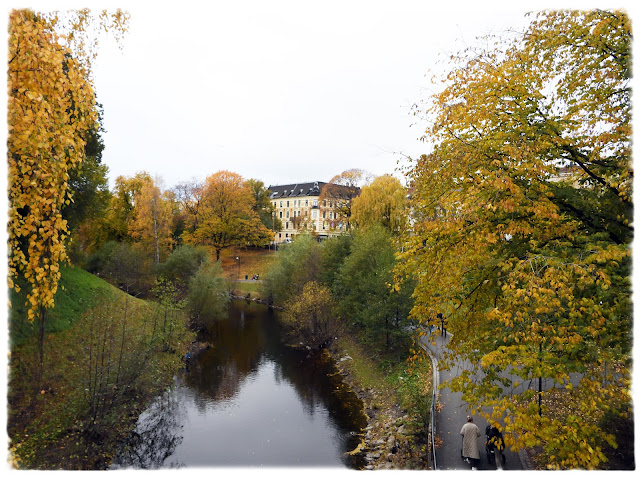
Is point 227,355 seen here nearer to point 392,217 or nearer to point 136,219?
point 392,217

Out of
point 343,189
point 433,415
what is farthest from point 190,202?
point 433,415

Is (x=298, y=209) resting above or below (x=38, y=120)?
above

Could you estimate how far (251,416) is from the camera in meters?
14.3

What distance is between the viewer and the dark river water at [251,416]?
11578mm

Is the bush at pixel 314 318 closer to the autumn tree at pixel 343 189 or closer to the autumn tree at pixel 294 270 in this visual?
the autumn tree at pixel 294 270

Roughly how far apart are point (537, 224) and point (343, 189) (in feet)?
122

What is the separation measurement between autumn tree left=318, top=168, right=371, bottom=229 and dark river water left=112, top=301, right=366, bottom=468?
2288 cm

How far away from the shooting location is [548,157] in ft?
18.3

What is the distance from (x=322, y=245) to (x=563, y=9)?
73.9 feet

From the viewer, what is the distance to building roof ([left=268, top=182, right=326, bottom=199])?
212ft

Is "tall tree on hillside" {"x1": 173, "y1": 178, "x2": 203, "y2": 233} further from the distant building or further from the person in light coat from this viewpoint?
the person in light coat

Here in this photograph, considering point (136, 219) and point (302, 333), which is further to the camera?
point (136, 219)

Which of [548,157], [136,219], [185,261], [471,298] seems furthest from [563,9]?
[136,219]

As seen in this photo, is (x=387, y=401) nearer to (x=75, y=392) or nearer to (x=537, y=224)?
(x=75, y=392)
